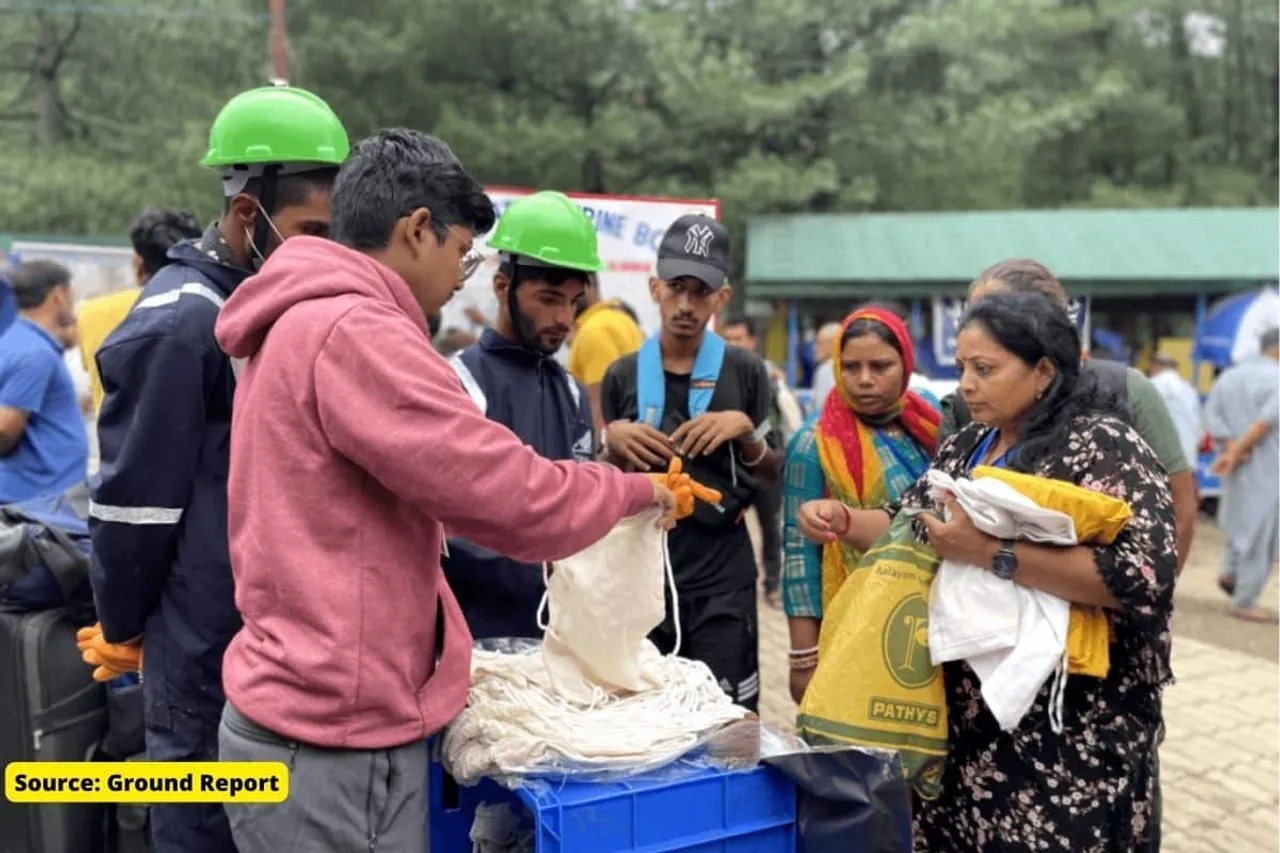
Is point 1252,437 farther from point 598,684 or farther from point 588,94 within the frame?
point 588,94

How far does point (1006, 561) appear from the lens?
2037 mm

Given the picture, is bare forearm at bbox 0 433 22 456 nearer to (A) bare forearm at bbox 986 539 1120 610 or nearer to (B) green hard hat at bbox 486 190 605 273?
(B) green hard hat at bbox 486 190 605 273

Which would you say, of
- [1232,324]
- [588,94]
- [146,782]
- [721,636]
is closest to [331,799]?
[146,782]

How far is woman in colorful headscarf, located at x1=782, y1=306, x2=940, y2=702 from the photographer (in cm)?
293

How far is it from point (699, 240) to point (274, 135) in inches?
54.2

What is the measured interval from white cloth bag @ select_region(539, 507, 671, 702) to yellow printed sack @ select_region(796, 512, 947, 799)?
408 millimetres

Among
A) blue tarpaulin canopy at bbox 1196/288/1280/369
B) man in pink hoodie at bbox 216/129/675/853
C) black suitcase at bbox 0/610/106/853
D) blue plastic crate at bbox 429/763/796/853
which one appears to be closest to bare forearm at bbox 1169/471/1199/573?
blue plastic crate at bbox 429/763/796/853

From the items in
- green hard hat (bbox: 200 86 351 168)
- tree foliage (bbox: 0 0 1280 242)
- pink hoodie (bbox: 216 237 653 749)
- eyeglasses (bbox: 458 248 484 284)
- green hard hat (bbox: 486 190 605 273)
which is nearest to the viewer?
pink hoodie (bbox: 216 237 653 749)

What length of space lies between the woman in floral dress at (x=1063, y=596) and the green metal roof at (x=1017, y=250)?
32.4 feet

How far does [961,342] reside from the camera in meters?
2.26

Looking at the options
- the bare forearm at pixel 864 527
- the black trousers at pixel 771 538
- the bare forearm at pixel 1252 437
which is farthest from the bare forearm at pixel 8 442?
the bare forearm at pixel 1252 437

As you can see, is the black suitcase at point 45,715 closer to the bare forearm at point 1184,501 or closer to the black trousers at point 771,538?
the bare forearm at point 1184,501

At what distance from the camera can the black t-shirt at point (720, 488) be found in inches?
126

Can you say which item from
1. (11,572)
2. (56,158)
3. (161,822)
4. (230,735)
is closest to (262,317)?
(230,735)
